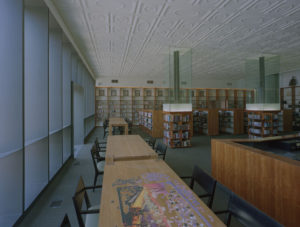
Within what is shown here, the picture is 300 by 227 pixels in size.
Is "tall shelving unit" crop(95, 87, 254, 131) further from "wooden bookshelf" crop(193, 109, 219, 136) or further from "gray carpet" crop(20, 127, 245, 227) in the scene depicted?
"gray carpet" crop(20, 127, 245, 227)

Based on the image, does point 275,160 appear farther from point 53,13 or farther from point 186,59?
point 186,59

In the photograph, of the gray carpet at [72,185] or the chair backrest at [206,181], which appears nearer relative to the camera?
the chair backrest at [206,181]

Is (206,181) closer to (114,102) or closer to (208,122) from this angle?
(208,122)

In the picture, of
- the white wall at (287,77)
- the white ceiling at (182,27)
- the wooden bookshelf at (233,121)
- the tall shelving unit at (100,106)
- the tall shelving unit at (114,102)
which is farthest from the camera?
the tall shelving unit at (114,102)

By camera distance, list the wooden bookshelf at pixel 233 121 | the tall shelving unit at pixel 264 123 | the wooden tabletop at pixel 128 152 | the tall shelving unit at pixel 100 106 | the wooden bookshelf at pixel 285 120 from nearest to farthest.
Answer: the wooden tabletop at pixel 128 152 < the tall shelving unit at pixel 264 123 < the wooden bookshelf at pixel 233 121 < the wooden bookshelf at pixel 285 120 < the tall shelving unit at pixel 100 106

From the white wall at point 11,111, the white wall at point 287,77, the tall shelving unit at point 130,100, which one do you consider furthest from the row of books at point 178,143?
the white wall at point 287,77

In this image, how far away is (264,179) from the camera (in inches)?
95.2

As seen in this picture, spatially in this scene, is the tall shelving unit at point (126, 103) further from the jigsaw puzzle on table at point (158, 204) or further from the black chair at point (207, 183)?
the jigsaw puzzle on table at point (158, 204)

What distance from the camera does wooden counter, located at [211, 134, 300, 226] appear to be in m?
2.06

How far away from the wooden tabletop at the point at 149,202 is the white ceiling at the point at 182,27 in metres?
3.72

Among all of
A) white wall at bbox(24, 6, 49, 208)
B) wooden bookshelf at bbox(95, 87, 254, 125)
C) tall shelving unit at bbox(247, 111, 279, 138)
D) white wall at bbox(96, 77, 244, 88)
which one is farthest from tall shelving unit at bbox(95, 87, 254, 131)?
white wall at bbox(24, 6, 49, 208)

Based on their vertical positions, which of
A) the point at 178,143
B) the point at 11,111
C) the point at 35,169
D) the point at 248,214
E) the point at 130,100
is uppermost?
the point at 130,100

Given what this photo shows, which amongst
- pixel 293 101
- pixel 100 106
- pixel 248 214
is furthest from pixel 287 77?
pixel 248 214

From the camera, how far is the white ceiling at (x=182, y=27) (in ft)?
13.3
